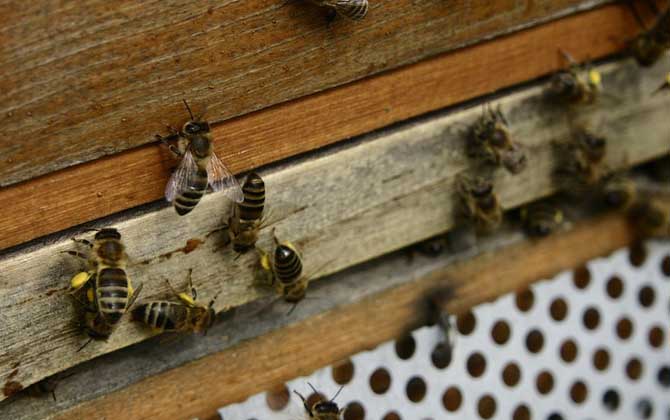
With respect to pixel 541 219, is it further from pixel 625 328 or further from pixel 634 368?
pixel 634 368

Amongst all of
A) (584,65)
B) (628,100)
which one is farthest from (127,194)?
(628,100)

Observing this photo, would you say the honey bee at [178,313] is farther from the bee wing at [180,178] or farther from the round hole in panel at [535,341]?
the round hole in panel at [535,341]

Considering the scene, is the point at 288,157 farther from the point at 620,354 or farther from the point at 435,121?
the point at 620,354

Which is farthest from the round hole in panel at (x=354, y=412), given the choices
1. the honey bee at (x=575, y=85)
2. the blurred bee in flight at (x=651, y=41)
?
the blurred bee in flight at (x=651, y=41)

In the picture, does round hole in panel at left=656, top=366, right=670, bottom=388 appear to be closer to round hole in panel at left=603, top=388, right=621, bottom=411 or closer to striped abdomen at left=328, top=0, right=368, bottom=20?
round hole in panel at left=603, top=388, right=621, bottom=411

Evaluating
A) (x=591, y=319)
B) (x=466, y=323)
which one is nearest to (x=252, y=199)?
(x=466, y=323)

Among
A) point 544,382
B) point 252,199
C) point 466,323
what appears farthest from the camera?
point 544,382

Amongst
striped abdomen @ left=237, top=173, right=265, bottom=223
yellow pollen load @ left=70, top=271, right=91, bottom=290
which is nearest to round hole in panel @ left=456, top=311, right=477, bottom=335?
striped abdomen @ left=237, top=173, right=265, bottom=223
